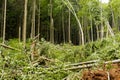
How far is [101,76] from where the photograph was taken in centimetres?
648

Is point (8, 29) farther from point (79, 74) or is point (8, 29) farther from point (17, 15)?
point (79, 74)

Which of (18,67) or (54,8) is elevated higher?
(54,8)

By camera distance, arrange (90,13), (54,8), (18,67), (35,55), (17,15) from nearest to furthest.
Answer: (18,67) < (35,55) < (90,13) < (17,15) < (54,8)

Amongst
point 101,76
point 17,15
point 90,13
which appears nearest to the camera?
point 101,76

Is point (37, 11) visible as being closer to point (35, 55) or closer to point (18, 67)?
point (35, 55)

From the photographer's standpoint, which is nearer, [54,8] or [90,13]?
[90,13]

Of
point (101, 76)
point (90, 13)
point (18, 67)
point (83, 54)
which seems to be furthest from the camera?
point (90, 13)

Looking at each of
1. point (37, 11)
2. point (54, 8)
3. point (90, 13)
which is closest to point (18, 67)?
point (90, 13)

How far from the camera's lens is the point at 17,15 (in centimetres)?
3048

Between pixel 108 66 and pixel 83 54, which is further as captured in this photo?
pixel 83 54

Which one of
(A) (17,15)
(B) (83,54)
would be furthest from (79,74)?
(A) (17,15)

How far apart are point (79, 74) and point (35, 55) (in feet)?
8.30

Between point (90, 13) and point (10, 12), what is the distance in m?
8.48

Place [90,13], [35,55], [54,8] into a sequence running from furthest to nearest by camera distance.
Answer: [54,8]
[90,13]
[35,55]
